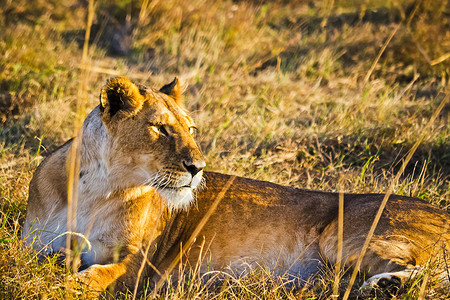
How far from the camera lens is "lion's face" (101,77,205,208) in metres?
3.07

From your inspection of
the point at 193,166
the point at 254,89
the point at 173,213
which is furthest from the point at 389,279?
the point at 254,89

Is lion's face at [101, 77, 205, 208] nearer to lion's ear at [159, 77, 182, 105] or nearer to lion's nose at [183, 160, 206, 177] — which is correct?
lion's nose at [183, 160, 206, 177]

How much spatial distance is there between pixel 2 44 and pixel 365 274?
19.4 feet

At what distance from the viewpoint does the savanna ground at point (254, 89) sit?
160 inches

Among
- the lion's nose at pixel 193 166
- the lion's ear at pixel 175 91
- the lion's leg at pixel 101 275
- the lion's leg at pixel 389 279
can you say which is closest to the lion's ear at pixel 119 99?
the lion's nose at pixel 193 166

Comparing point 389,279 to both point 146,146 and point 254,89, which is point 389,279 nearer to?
point 146,146

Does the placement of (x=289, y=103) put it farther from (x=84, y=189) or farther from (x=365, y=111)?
(x=84, y=189)

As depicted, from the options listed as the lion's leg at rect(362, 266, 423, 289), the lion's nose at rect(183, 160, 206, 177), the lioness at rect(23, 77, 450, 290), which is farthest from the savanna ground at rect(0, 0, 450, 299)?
the lion's nose at rect(183, 160, 206, 177)

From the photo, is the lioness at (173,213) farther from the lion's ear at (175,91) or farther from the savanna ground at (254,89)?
the savanna ground at (254,89)

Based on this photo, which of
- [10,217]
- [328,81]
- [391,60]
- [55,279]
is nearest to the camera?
[55,279]

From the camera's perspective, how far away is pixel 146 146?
3.12 metres

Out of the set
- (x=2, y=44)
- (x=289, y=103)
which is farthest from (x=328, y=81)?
(x=2, y=44)

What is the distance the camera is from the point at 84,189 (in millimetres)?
3281

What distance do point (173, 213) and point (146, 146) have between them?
2.33 feet
